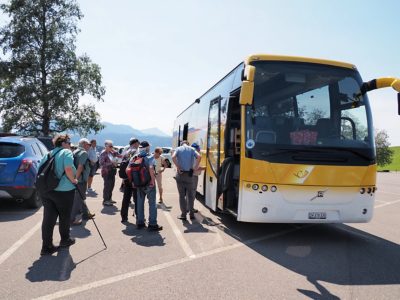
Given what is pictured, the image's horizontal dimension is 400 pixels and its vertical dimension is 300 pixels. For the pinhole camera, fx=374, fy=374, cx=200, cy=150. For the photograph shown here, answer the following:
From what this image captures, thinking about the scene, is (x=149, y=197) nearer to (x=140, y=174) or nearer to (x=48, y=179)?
(x=140, y=174)

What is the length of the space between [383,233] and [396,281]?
3209 millimetres

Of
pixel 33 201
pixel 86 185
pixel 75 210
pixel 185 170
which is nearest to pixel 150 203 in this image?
pixel 185 170

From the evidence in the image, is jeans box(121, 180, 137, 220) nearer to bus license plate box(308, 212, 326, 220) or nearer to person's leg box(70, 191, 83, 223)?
person's leg box(70, 191, 83, 223)

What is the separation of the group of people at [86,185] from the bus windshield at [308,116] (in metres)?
2.24

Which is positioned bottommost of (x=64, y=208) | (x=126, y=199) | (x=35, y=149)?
(x=126, y=199)

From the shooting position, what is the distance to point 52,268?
4867 mm

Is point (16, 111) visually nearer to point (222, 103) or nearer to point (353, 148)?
point (222, 103)

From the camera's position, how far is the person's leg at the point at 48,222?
5.50 meters

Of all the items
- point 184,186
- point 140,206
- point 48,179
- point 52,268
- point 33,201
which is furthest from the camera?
point 33,201

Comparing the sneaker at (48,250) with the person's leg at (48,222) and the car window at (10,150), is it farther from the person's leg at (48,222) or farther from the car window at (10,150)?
the car window at (10,150)

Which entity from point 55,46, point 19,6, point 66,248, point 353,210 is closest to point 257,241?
point 353,210

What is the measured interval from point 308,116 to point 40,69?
99.9 ft

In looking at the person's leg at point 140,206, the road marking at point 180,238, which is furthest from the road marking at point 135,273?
the person's leg at point 140,206

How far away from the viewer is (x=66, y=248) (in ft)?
19.1
